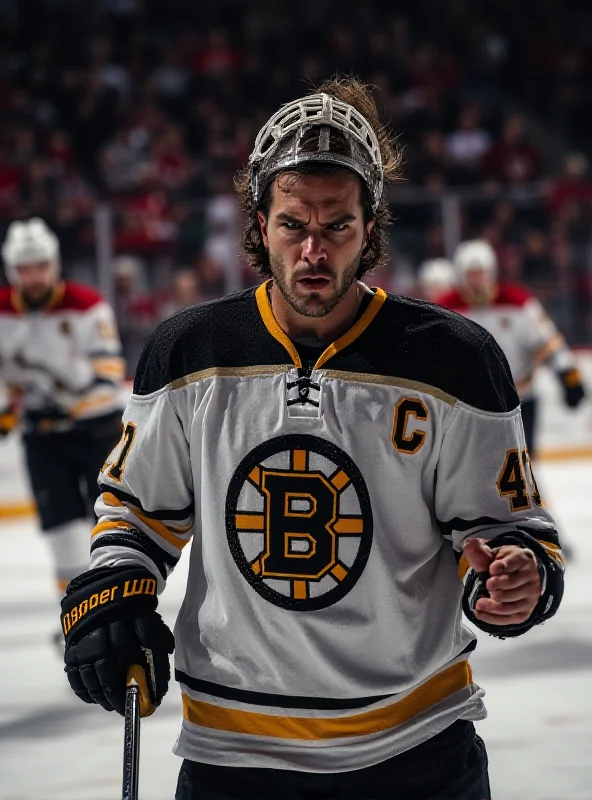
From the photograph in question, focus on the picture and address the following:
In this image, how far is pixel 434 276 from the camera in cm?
745

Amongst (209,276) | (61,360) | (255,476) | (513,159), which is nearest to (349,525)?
(255,476)

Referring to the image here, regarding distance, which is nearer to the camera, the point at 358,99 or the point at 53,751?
the point at 358,99

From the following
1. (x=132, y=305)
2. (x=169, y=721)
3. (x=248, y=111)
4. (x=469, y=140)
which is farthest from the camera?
(x=248, y=111)

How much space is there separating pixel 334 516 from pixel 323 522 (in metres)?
0.01

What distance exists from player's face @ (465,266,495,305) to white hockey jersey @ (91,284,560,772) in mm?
4319

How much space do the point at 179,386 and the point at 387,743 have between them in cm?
47

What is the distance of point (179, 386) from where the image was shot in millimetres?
1445

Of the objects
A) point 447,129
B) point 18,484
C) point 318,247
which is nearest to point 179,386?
point 318,247

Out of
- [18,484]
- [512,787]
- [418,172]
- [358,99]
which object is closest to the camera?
[358,99]

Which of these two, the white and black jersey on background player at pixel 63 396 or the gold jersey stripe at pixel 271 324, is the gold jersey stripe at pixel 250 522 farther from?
the white and black jersey on background player at pixel 63 396

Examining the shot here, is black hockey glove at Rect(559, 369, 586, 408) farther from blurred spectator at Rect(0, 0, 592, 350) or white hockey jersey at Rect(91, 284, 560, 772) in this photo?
white hockey jersey at Rect(91, 284, 560, 772)

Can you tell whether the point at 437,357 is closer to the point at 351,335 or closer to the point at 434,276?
the point at 351,335

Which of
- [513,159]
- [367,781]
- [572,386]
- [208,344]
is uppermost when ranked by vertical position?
[513,159]

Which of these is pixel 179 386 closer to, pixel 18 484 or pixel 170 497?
pixel 170 497
